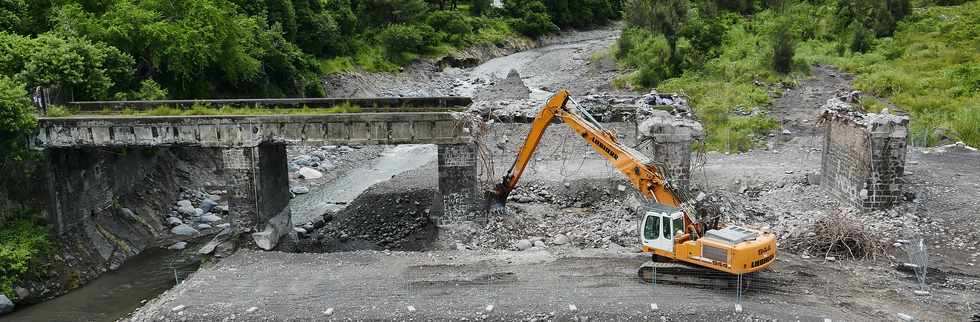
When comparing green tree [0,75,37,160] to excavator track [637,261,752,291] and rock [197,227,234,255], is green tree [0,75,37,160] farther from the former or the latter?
excavator track [637,261,752,291]

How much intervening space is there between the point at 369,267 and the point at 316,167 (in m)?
16.4

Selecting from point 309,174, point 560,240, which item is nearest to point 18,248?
point 309,174

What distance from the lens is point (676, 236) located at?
17.6m

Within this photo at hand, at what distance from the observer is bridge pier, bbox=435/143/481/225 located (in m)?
22.9

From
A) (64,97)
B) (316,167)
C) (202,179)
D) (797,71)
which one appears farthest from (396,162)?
(797,71)

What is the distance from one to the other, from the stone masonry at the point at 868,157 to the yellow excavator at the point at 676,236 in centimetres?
644

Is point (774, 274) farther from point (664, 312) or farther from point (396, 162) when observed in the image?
point (396, 162)

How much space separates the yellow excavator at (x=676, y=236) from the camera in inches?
656

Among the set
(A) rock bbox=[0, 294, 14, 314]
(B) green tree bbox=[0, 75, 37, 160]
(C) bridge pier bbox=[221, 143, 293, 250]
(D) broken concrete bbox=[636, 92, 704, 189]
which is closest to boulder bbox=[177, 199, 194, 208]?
(C) bridge pier bbox=[221, 143, 293, 250]

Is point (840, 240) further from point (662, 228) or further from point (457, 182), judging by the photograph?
point (457, 182)

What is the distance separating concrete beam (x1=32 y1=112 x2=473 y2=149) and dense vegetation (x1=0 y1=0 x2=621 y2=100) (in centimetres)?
261

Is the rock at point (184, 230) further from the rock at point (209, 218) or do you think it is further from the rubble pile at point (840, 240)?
the rubble pile at point (840, 240)

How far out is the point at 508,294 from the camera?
1769 cm

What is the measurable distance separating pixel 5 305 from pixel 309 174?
15.5 metres
